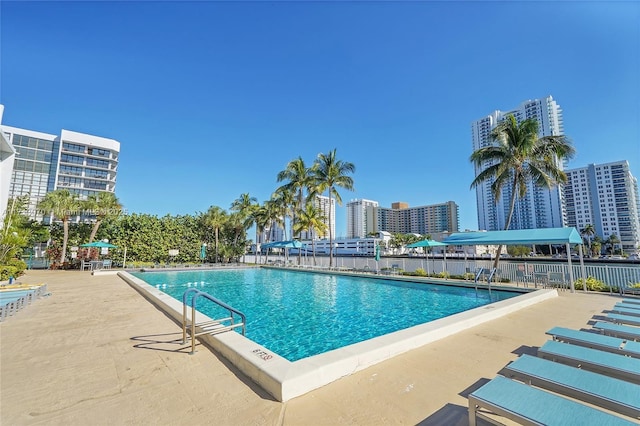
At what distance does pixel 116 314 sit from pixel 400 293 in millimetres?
9753

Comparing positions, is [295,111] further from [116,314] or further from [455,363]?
[455,363]

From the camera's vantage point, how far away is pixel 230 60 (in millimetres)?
14117

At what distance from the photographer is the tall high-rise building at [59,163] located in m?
47.2

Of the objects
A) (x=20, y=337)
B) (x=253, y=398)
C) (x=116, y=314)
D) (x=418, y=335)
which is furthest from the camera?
(x=116, y=314)

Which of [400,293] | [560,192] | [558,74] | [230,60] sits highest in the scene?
[560,192]

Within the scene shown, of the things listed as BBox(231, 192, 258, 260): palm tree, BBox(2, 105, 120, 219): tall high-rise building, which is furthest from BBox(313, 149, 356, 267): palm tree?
BBox(2, 105, 120, 219): tall high-rise building

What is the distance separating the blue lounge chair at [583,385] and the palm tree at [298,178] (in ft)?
70.3

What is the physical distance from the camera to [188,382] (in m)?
3.08

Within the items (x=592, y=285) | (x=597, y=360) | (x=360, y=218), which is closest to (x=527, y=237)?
(x=592, y=285)

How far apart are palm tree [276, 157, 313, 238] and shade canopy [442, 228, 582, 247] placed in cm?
1325

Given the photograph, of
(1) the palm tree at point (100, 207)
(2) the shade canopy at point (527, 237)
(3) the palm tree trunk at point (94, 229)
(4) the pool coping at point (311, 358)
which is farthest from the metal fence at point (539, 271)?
(3) the palm tree trunk at point (94, 229)

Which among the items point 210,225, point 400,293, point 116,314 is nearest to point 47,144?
point 210,225

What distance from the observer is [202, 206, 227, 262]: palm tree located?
2633cm

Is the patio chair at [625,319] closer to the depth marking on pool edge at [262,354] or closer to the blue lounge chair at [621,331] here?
the blue lounge chair at [621,331]
